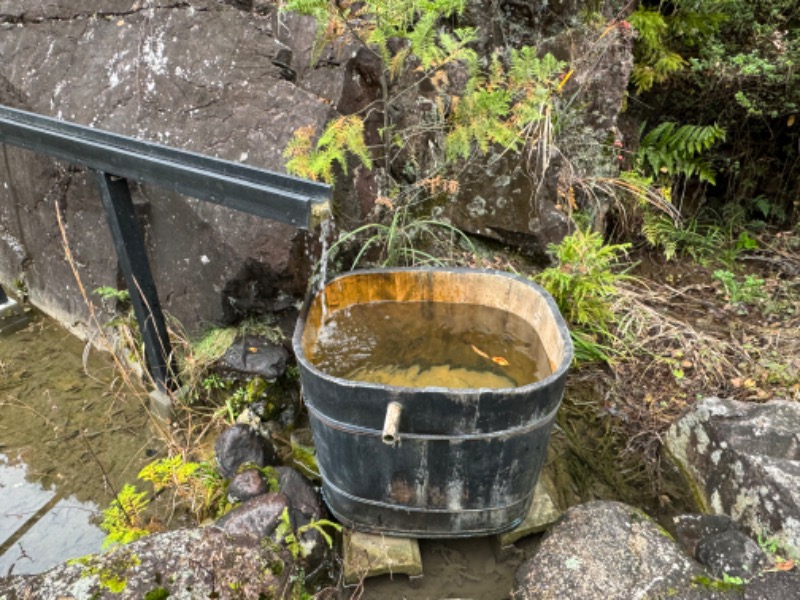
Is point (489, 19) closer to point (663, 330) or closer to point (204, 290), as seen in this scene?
point (663, 330)

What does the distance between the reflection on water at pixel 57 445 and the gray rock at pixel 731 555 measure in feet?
8.59

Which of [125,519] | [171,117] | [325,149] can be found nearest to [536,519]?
[125,519]

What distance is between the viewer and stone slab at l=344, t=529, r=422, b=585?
7.80 feet

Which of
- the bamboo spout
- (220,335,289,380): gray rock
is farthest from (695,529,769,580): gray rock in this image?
(220,335,289,380): gray rock

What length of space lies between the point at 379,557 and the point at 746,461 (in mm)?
1605

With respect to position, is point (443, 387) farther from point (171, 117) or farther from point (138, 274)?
point (171, 117)

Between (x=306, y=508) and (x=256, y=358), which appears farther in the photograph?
(x=256, y=358)

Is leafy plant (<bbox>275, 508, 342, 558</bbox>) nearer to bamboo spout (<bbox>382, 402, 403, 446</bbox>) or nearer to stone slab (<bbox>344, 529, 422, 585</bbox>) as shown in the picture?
stone slab (<bbox>344, 529, 422, 585</bbox>)

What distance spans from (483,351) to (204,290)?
1620 millimetres

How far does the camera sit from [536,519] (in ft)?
8.37

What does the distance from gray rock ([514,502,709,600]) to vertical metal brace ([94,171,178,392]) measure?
2171 mm

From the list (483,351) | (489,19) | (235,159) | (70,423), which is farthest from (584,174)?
(70,423)

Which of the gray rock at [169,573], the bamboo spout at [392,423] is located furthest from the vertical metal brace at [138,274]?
the bamboo spout at [392,423]

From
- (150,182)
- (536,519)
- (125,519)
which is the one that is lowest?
(125,519)
